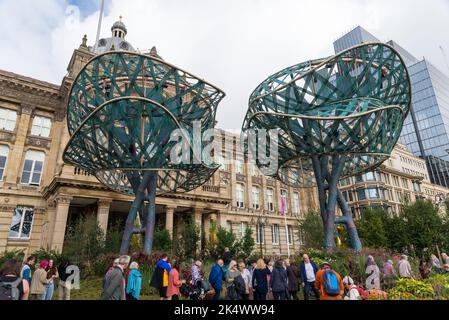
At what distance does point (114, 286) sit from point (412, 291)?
8.10 m

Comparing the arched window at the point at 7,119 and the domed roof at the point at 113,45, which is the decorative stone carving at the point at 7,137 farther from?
the domed roof at the point at 113,45

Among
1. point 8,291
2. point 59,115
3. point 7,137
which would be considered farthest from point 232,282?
point 59,115

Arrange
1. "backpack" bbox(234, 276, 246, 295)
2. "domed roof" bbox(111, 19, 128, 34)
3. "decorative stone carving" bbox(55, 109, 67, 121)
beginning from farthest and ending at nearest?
"domed roof" bbox(111, 19, 128, 34)
"decorative stone carving" bbox(55, 109, 67, 121)
"backpack" bbox(234, 276, 246, 295)

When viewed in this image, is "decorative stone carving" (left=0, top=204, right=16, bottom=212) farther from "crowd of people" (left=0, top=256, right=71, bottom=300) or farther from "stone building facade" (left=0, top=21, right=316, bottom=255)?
"crowd of people" (left=0, top=256, right=71, bottom=300)

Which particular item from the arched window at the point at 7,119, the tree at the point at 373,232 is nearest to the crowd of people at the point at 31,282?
the arched window at the point at 7,119

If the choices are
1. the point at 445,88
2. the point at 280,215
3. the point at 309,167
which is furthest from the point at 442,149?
the point at 309,167

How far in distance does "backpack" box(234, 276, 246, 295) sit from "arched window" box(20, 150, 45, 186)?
25882 mm

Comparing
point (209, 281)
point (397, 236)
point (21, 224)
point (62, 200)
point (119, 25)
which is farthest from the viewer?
point (119, 25)

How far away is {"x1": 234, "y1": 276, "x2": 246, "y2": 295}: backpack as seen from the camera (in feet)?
25.5

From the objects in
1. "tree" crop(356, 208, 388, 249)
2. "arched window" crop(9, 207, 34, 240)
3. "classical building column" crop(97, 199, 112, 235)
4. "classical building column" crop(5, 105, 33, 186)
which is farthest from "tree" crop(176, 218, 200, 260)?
"classical building column" crop(5, 105, 33, 186)

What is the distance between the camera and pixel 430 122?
89.4 meters

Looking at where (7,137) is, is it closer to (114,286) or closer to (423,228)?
(114,286)

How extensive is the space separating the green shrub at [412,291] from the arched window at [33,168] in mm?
29153
